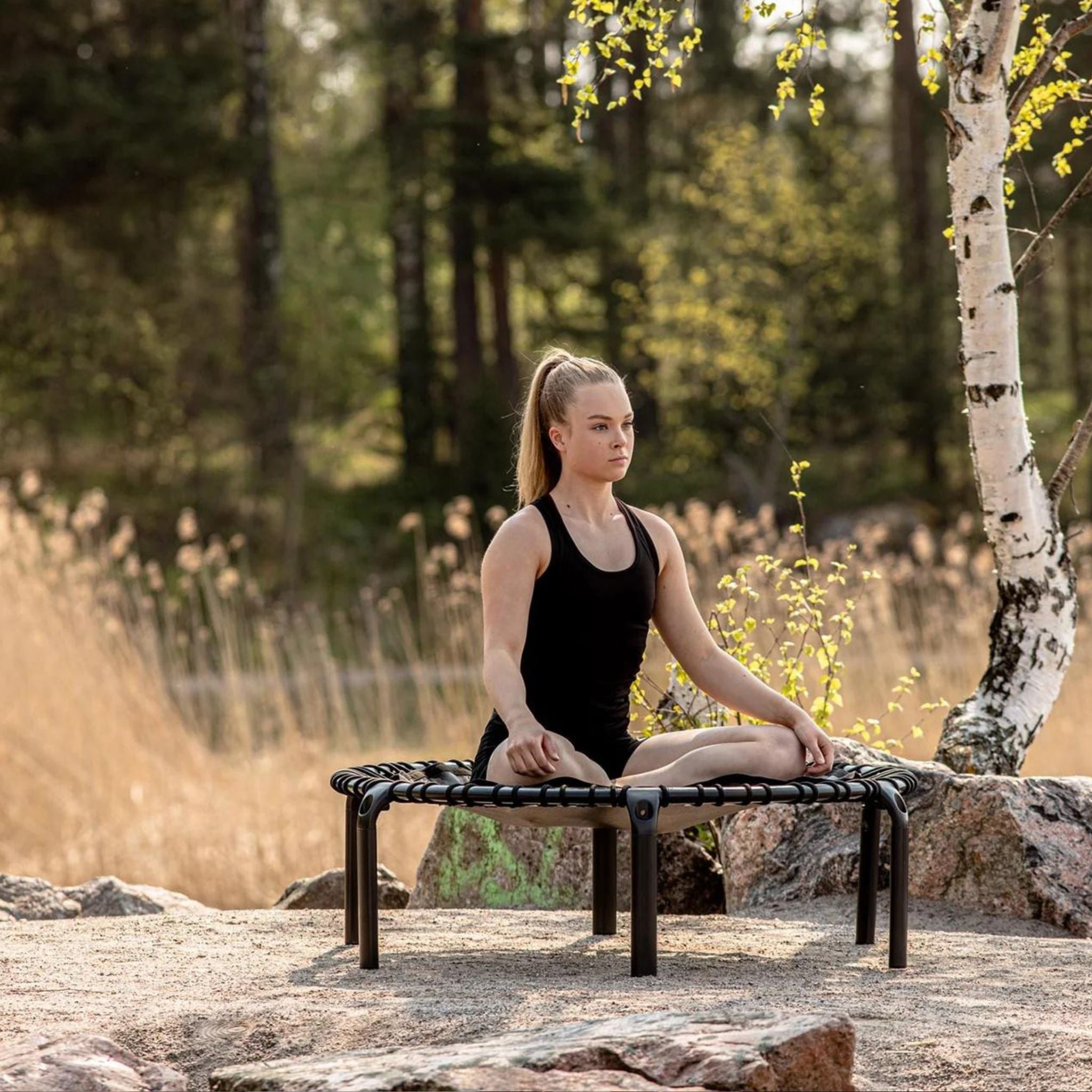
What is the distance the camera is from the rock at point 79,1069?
2.46m

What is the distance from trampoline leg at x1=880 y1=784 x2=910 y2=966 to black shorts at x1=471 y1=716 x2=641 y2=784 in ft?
1.79

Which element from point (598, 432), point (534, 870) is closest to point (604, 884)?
point (534, 870)

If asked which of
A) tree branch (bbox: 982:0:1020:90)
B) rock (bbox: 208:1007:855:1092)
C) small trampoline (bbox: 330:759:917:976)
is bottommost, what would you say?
rock (bbox: 208:1007:855:1092)

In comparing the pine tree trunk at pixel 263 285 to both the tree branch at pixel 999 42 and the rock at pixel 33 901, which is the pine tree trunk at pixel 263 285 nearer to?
the rock at pixel 33 901

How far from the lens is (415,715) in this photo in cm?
859

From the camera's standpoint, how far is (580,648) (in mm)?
3475

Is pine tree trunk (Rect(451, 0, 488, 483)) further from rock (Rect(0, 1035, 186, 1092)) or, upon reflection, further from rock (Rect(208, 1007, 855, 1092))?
rock (Rect(208, 1007, 855, 1092))

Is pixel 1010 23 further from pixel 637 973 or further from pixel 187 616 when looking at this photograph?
pixel 187 616

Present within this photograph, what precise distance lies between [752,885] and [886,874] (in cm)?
36

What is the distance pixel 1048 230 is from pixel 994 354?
0.37 metres

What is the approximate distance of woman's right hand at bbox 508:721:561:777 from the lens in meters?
3.22

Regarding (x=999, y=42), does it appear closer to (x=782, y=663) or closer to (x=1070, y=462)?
(x=1070, y=462)

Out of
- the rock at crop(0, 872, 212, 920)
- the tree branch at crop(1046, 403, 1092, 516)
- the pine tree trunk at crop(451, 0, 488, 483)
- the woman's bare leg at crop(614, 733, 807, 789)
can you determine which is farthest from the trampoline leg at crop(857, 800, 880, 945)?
the pine tree trunk at crop(451, 0, 488, 483)

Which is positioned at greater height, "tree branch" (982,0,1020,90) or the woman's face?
"tree branch" (982,0,1020,90)
